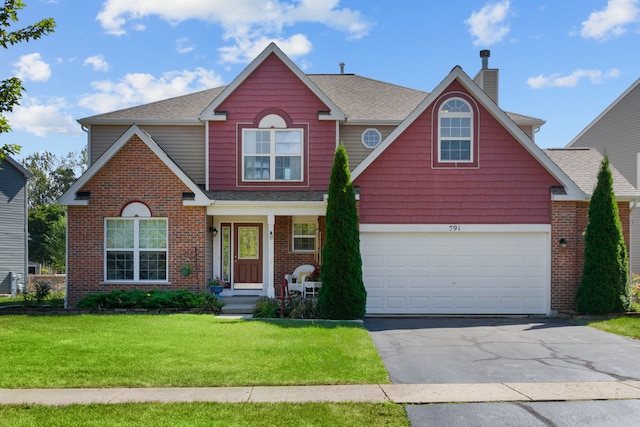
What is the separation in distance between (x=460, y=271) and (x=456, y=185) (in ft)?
7.52

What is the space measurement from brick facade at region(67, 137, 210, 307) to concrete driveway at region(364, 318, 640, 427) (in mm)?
5309

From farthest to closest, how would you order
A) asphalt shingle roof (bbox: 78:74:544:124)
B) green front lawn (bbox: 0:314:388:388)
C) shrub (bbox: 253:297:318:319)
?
asphalt shingle roof (bbox: 78:74:544:124), shrub (bbox: 253:297:318:319), green front lawn (bbox: 0:314:388:388)

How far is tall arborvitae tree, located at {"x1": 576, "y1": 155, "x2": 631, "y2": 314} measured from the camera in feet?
47.4

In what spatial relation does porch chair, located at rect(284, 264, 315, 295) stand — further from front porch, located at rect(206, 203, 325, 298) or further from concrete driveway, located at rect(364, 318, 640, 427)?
concrete driveway, located at rect(364, 318, 640, 427)

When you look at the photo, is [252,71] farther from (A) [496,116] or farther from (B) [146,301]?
(B) [146,301]

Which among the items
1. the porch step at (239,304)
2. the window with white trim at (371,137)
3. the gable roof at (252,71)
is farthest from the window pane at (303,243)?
the gable roof at (252,71)

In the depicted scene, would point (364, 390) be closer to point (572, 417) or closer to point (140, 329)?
point (572, 417)

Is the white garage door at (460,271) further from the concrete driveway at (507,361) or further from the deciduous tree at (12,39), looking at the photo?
the deciduous tree at (12,39)

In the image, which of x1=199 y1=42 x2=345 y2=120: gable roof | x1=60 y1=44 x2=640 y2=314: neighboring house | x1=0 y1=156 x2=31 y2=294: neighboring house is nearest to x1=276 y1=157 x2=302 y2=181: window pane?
x1=60 y1=44 x2=640 y2=314: neighboring house

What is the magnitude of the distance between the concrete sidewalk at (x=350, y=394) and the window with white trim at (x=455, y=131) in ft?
28.3

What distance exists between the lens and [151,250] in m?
16.1

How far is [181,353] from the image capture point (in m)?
9.71

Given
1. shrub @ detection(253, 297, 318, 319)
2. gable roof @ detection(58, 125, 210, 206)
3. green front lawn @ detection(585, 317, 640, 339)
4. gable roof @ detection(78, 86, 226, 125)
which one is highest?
gable roof @ detection(78, 86, 226, 125)

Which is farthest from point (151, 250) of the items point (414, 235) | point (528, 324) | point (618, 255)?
point (618, 255)
